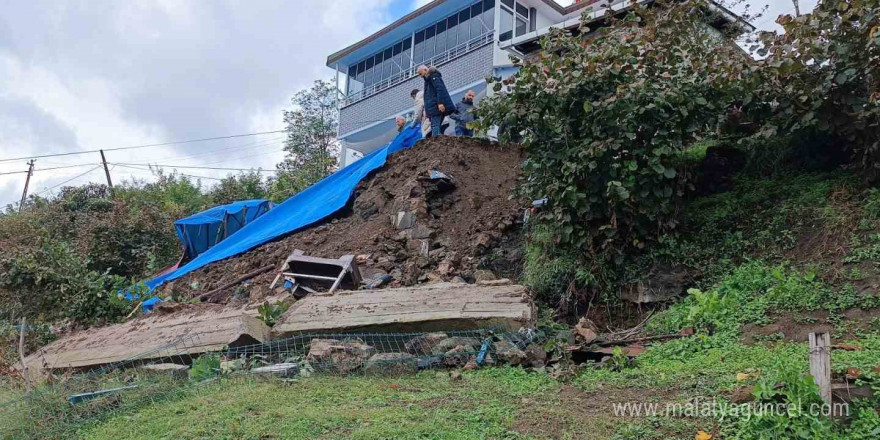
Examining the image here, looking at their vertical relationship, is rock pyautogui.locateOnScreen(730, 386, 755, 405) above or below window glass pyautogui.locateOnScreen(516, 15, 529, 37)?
below

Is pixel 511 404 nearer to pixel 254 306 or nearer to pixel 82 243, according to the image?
pixel 254 306

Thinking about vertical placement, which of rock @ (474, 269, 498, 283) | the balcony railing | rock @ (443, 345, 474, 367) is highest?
the balcony railing

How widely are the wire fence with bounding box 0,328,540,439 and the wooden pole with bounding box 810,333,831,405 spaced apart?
247 cm

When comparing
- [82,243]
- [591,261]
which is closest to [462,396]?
[591,261]

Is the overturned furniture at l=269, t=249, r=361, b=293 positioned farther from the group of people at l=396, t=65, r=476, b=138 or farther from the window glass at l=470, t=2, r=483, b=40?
the window glass at l=470, t=2, r=483, b=40

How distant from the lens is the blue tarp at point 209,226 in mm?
13797

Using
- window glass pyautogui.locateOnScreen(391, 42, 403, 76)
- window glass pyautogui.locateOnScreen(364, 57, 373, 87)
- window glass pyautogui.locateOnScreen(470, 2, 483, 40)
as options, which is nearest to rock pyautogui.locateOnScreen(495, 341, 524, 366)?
window glass pyautogui.locateOnScreen(470, 2, 483, 40)

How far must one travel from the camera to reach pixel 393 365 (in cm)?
570

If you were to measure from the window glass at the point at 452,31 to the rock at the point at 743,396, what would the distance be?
51.7ft

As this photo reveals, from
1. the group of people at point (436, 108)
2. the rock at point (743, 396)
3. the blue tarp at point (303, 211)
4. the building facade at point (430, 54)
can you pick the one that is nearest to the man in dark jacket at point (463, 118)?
the group of people at point (436, 108)

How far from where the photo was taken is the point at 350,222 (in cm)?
1092

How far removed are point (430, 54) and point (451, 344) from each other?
14723 millimetres

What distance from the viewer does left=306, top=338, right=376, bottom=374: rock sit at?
5.77 metres

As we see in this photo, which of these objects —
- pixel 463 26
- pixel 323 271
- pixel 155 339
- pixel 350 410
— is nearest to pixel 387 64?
pixel 463 26
